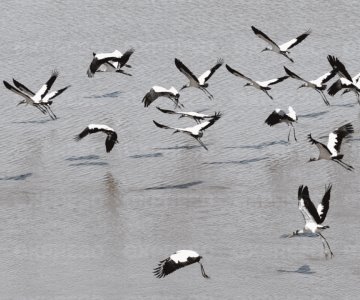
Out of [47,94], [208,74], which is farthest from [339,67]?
[47,94]

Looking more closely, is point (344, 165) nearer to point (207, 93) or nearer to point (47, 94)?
point (207, 93)

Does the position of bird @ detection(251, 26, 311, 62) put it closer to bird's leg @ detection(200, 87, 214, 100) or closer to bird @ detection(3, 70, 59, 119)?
bird's leg @ detection(200, 87, 214, 100)

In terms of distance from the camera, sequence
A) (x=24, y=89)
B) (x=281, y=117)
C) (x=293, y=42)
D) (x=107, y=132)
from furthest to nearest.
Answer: (x=293, y=42) → (x=24, y=89) → (x=281, y=117) → (x=107, y=132)

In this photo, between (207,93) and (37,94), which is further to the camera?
(207,93)

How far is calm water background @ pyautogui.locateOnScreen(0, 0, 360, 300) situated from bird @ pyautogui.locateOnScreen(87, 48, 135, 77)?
606 mm

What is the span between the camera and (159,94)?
37781mm

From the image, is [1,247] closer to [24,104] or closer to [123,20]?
[24,104]

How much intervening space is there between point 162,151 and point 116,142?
1.20 meters

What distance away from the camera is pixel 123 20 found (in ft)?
155

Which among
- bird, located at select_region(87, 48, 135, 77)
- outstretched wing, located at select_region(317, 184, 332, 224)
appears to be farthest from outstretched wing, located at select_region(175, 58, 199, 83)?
outstretched wing, located at select_region(317, 184, 332, 224)

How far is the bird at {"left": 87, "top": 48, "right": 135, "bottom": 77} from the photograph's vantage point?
40.1 meters

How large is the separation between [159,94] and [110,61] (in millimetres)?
3393

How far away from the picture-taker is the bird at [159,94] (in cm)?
3731

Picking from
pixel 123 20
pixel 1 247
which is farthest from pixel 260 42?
pixel 1 247
